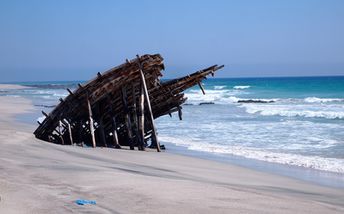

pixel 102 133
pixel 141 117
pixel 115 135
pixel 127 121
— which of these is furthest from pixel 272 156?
pixel 102 133

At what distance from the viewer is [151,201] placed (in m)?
6.60

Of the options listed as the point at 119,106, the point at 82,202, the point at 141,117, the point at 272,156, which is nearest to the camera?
the point at 82,202

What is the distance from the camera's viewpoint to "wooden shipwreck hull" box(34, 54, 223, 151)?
14195 mm

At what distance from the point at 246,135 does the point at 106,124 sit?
598 cm

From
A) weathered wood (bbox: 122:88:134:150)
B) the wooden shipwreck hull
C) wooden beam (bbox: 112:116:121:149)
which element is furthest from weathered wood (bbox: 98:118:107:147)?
weathered wood (bbox: 122:88:134:150)

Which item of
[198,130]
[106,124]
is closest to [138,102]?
[106,124]

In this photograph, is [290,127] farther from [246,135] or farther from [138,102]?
[138,102]

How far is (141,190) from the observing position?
726cm

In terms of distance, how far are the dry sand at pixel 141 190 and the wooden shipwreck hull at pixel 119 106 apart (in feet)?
10.2

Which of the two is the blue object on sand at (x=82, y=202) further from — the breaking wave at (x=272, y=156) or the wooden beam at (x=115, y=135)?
the wooden beam at (x=115, y=135)

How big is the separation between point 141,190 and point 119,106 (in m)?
8.07

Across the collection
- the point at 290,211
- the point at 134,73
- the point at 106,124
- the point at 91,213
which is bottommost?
the point at 290,211

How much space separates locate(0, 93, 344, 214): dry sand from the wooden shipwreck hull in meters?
3.10

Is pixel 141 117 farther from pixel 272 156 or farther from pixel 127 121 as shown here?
pixel 272 156
